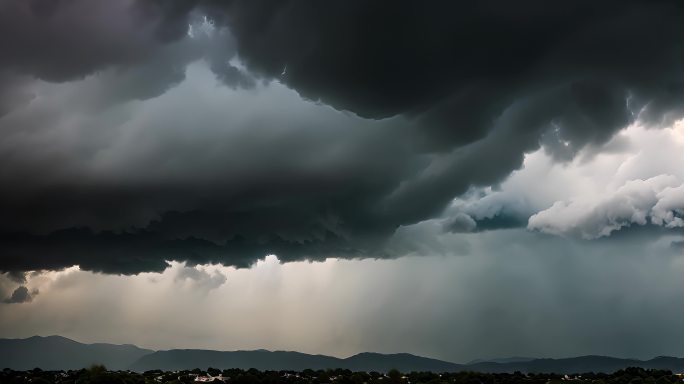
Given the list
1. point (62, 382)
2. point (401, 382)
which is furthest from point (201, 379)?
point (401, 382)

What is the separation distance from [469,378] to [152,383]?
41613 millimetres

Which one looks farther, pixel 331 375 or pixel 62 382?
pixel 331 375

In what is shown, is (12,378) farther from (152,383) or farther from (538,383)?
(538,383)

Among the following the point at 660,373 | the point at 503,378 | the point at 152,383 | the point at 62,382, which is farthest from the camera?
the point at 660,373

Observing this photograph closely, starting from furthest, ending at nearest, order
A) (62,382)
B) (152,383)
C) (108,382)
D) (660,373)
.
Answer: (660,373)
(62,382)
(152,383)
(108,382)

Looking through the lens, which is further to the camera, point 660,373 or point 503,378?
point 660,373

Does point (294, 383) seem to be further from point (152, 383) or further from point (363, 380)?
point (152, 383)

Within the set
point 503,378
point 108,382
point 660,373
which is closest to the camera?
point 108,382

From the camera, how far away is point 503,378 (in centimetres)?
8244

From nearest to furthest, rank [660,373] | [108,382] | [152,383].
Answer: [108,382]
[152,383]
[660,373]

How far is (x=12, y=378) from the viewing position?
2886 inches

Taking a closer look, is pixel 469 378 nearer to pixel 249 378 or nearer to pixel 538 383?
pixel 538 383

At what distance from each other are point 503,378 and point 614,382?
14184mm

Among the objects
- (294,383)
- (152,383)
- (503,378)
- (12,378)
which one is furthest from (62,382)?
(503,378)
